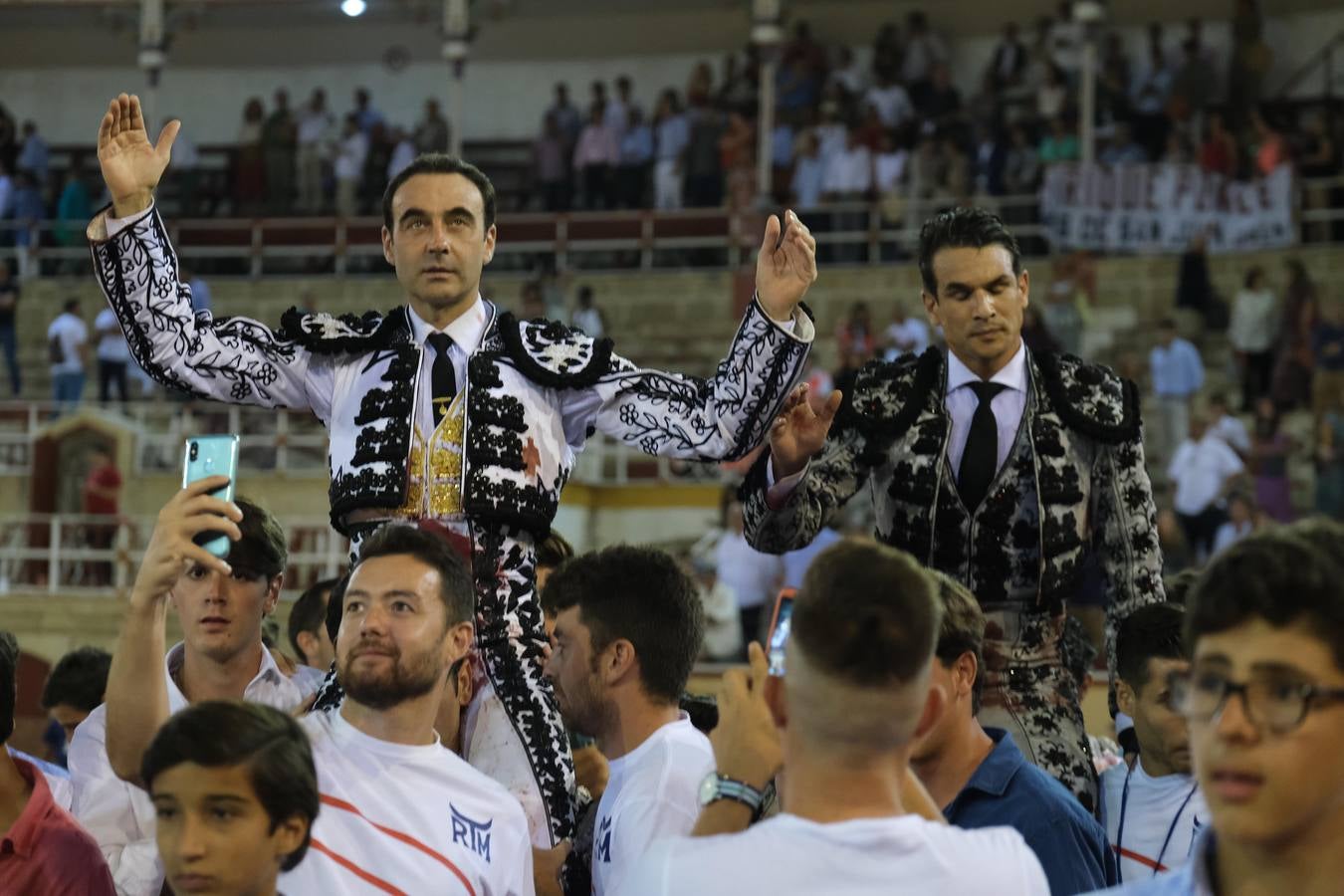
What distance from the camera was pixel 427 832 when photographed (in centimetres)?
347

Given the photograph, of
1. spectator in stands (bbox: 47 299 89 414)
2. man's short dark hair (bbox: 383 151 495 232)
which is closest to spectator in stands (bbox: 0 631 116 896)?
man's short dark hair (bbox: 383 151 495 232)

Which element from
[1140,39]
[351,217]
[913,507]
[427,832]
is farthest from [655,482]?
[427,832]

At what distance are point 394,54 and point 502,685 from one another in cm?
1997

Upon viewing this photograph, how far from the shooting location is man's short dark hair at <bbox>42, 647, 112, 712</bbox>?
5652 mm

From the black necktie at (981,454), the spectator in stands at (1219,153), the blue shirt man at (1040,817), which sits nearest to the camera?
the blue shirt man at (1040,817)

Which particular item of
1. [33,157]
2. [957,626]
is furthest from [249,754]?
[33,157]

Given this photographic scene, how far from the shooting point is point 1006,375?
453cm

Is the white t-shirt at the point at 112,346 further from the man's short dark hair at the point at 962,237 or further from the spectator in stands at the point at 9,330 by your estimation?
the man's short dark hair at the point at 962,237

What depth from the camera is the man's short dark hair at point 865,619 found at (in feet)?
8.33

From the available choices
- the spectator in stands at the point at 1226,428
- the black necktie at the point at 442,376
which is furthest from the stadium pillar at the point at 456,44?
the black necktie at the point at 442,376

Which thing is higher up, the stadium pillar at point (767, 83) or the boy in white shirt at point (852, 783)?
the stadium pillar at point (767, 83)

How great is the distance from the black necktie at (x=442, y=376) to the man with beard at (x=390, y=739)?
496 millimetres

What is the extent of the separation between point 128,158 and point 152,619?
110cm

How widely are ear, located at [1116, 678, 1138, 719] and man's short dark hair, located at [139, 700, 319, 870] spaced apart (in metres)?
1.94
